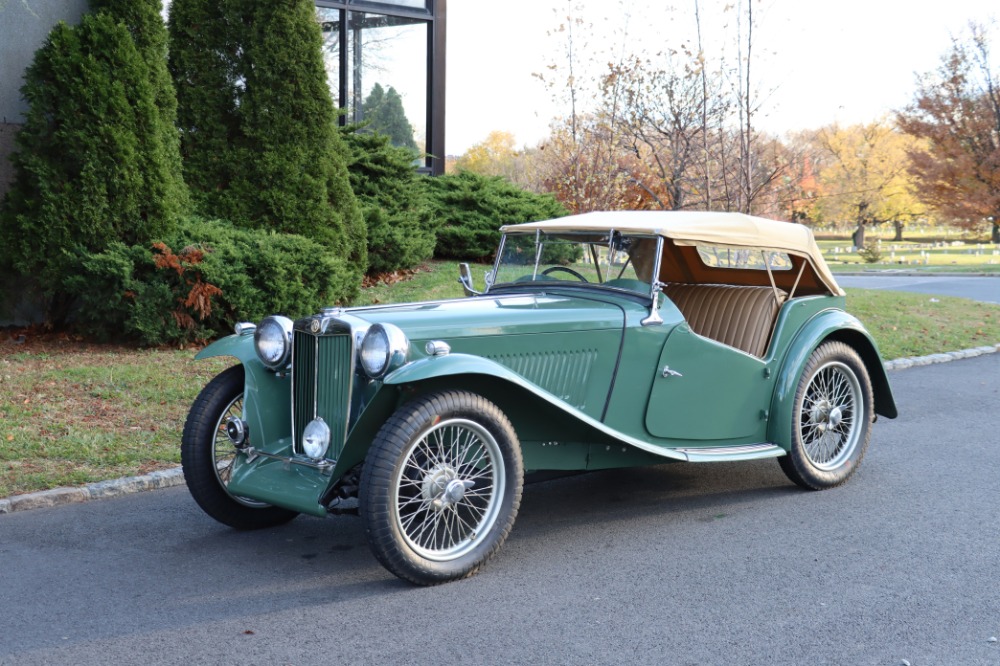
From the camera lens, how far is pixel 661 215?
5.62 meters

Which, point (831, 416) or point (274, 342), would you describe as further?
point (831, 416)

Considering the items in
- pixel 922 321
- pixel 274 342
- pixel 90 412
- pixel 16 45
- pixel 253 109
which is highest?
pixel 16 45

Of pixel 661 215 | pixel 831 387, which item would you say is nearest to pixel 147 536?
pixel 661 215

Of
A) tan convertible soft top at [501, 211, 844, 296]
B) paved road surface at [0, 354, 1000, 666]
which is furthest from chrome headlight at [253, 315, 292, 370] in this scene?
tan convertible soft top at [501, 211, 844, 296]

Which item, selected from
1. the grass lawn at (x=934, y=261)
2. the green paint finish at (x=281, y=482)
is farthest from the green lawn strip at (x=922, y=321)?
the grass lawn at (x=934, y=261)

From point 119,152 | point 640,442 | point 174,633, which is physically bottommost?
point 174,633

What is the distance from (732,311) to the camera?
19.6ft

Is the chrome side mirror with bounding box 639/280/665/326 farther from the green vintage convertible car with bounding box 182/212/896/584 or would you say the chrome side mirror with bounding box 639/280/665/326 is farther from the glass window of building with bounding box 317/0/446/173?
the glass window of building with bounding box 317/0/446/173

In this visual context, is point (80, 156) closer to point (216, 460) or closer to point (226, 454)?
point (226, 454)

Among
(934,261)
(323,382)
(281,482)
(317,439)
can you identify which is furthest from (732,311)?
(934,261)

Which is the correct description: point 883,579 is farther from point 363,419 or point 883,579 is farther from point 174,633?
point 174,633

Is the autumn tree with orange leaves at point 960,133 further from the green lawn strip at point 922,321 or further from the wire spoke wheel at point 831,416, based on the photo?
the wire spoke wheel at point 831,416

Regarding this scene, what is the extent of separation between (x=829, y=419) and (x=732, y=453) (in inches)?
35.7

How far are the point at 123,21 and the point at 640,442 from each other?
22.6 ft
